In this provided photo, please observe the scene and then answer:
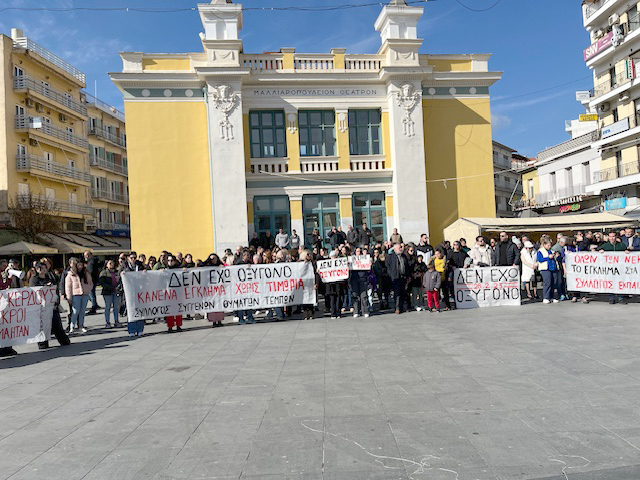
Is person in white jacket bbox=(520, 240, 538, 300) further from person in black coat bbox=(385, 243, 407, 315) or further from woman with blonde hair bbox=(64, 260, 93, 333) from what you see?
woman with blonde hair bbox=(64, 260, 93, 333)

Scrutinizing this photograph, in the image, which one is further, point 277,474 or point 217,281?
point 217,281

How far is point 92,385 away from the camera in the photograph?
7590 mm

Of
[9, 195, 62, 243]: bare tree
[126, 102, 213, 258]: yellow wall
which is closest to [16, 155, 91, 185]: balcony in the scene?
[9, 195, 62, 243]: bare tree

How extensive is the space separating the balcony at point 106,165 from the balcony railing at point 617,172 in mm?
44071

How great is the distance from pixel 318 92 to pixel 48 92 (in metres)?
29.1

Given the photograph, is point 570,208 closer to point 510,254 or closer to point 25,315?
point 510,254

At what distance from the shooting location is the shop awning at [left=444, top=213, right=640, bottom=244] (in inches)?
786

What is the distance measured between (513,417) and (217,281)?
8.98 metres

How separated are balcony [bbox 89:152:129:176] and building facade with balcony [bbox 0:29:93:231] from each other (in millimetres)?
1749

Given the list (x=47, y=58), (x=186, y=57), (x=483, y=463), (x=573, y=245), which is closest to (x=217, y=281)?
(x=483, y=463)

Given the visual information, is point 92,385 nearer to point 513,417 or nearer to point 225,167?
point 513,417

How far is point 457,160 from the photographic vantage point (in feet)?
80.3

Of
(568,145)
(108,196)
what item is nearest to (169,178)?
(108,196)

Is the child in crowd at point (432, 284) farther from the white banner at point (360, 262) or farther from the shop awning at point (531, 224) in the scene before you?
the shop awning at point (531, 224)
